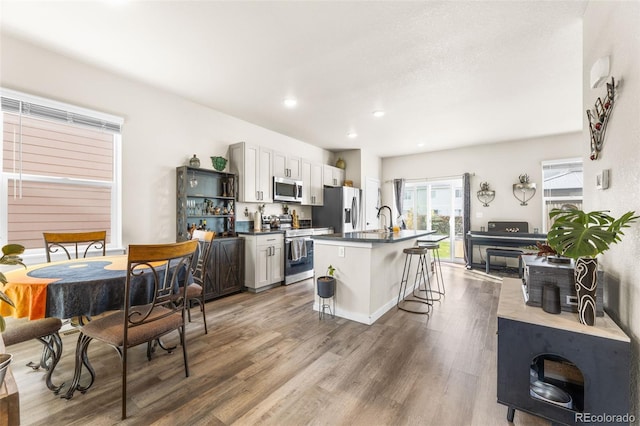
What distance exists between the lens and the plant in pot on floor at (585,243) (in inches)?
52.4

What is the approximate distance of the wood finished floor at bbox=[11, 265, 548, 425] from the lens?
5.50 ft

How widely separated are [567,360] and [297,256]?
12.2 feet

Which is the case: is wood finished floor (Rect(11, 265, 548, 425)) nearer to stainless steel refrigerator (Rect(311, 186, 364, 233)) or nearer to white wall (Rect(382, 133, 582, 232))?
stainless steel refrigerator (Rect(311, 186, 364, 233))

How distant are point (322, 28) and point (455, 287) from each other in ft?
14.1

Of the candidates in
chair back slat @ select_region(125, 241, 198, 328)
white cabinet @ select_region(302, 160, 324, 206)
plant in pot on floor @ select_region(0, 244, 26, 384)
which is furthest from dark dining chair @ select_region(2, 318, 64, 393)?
white cabinet @ select_region(302, 160, 324, 206)

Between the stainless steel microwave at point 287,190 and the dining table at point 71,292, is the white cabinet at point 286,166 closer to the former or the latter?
the stainless steel microwave at point 287,190

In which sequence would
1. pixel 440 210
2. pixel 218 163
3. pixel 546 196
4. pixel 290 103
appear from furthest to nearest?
pixel 440 210
pixel 546 196
pixel 218 163
pixel 290 103

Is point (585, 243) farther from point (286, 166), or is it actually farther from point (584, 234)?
point (286, 166)

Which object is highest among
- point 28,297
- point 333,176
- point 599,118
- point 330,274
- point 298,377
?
point 333,176

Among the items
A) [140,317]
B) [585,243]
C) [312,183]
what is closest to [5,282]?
[140,317]

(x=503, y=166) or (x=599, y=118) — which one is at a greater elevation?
(x=503, y=166)

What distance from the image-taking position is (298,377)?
6.79 ft

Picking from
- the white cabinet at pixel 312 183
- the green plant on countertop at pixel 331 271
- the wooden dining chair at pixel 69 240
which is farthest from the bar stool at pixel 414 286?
the wooden dining chair at pixel 69 240

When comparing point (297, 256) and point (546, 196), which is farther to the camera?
point (546, 196)
